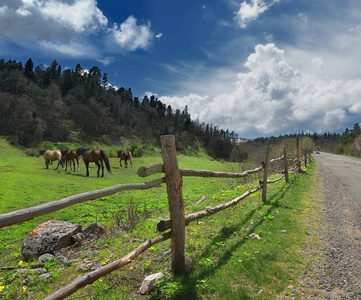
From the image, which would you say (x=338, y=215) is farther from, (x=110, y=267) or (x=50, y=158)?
(x=50, y=158)

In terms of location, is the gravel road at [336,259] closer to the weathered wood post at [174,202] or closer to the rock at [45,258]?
the weathered wood post at [174,202]

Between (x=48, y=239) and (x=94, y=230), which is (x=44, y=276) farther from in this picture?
(x=94, y=230)

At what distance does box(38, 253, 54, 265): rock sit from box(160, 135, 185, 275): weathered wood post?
8.38 ft

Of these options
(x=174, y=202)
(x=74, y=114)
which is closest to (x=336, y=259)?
(x=174, y=202)

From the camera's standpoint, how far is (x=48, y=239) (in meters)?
4.45

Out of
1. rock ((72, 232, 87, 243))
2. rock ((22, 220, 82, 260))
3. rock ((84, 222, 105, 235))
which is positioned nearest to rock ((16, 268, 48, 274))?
rock ((22, 220, 82, 260))

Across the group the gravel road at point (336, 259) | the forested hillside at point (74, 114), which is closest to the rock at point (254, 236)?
the gravel road at point (336, 259)

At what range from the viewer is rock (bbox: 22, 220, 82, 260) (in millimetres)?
4285

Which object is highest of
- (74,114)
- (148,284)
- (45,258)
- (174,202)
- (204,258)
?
(74,114)

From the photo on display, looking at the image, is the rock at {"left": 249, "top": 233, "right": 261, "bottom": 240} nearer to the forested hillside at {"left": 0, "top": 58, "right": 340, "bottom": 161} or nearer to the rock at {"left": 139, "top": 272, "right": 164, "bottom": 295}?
the rock at {"left": 139, "top": 272, "right": 164, "bottom": 295}

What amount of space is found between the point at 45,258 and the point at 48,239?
1.70ft

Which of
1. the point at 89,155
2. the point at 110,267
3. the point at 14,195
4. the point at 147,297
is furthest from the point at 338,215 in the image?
the point at 89,155

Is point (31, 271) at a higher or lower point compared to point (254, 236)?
lower

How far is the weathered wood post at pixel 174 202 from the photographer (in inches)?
126
